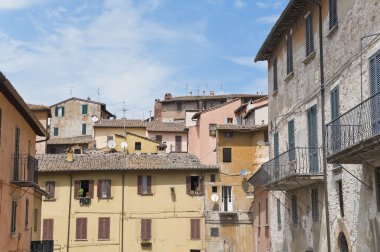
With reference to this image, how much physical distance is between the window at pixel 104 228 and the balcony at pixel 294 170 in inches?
812

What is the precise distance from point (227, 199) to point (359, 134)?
99.7 feet

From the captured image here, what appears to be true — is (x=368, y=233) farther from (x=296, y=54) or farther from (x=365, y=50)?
(x=296, y=54)

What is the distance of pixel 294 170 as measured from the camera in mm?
21844

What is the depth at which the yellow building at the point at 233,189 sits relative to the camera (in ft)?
143

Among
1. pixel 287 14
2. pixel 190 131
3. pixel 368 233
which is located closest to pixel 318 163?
pixel 368 233

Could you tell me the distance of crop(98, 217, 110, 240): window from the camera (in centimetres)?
4353

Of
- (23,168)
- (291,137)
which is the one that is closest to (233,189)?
(291,137)

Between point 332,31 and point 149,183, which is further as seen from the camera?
point 149,183

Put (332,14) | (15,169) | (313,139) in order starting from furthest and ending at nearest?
(15,169)
(313,139)
(332,14)

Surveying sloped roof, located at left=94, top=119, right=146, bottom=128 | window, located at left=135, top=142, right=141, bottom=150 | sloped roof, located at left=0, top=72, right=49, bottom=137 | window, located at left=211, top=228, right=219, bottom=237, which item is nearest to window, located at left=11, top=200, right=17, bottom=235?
sloped roof, located at left=0, top=72, right=49, bottom=137

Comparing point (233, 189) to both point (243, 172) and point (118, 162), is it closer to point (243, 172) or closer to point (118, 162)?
point (243, 172)

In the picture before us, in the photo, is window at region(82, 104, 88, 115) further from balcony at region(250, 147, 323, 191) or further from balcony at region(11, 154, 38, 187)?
balcony at region(250, 147, 323, 191)

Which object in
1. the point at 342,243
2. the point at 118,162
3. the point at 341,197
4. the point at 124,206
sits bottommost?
the point at 342,243

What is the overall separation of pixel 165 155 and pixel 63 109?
2797cm
